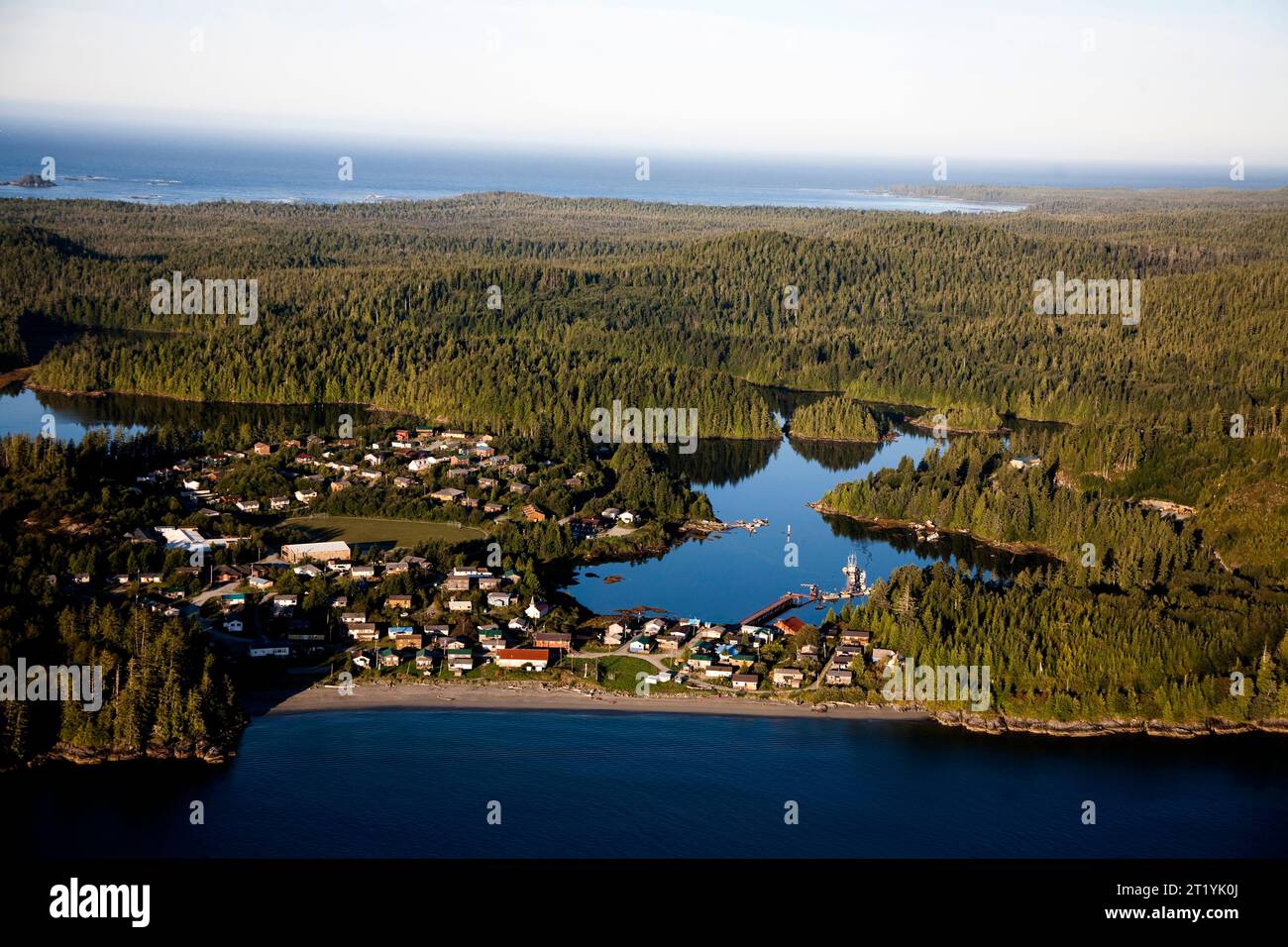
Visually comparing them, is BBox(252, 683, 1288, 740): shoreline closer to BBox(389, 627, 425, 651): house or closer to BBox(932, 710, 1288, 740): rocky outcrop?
BBox(932, 710, 1288, 740): rocky outcrop

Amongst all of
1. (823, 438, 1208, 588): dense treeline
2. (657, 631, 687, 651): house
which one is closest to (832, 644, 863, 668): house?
(657, 631, 687, 651): house

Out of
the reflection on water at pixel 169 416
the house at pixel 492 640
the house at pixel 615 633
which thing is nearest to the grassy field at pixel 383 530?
A: the house at pixel 492 640

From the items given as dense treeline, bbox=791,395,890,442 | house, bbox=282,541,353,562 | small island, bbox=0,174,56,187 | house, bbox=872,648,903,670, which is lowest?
house, bbox=872,648,903,670

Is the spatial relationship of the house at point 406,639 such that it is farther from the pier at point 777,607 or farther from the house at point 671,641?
the pier at point 777,607

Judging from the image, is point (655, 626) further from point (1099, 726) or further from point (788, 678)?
point (1099, 726)

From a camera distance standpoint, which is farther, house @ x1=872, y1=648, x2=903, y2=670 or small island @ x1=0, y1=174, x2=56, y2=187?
small island @ x1=0, y1=174, x2=56, y2=187
